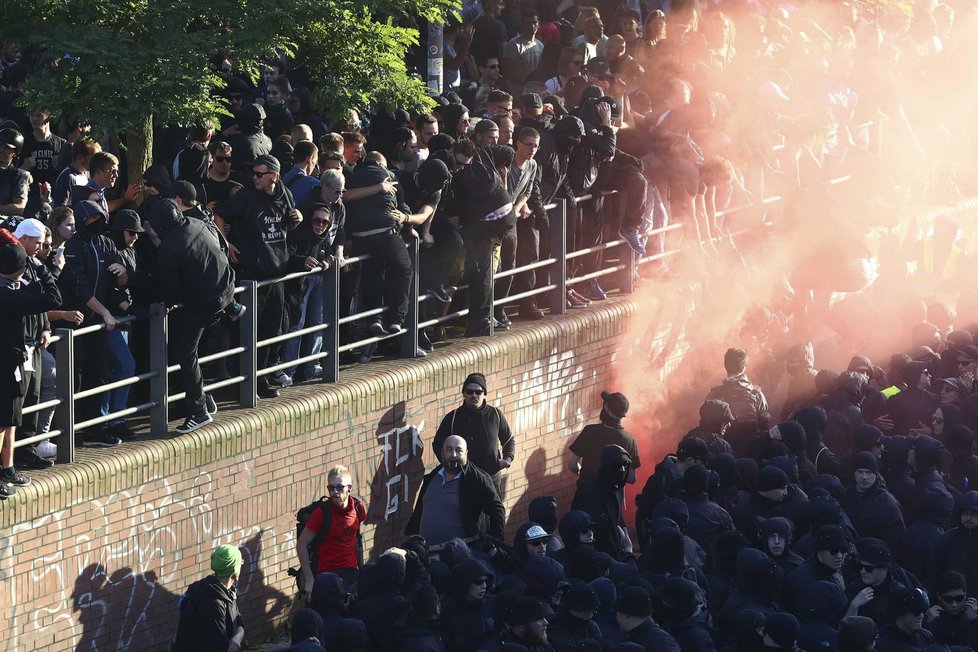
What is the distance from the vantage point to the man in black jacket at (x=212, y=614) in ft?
36.8

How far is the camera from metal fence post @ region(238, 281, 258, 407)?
12922 millimetres

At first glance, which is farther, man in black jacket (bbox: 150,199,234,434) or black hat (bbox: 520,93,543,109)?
black hat (bbox: 520,93,543,109)

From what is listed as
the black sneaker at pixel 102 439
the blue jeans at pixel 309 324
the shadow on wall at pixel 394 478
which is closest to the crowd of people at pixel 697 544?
the shadow on wall at pixel 394 478

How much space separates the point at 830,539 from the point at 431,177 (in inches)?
168

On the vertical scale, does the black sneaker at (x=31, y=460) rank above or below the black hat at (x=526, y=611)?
above

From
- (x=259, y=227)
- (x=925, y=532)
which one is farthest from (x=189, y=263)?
(x=925, y=532)

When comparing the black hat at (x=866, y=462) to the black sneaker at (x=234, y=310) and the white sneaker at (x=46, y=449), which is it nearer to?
the black sneaker at (x=234, y=310)

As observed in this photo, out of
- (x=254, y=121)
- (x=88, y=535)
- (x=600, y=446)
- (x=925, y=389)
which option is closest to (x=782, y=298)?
(x=925, y=389)

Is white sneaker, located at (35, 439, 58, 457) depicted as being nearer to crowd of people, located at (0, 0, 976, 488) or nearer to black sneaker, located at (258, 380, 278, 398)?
crowd of people, located at (0, 0, 976, 488)

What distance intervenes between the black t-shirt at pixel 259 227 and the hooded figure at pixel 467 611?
2.94 m

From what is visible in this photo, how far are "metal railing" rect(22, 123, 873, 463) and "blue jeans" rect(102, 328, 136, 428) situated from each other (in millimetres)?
74

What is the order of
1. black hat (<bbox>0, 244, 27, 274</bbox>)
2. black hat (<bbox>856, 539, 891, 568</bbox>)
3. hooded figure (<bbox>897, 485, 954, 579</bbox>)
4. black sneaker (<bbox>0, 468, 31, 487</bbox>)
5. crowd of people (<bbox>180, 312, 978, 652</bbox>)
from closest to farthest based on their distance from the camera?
crowd of people (<bbox>180, 312, 978, 652</bbox>) → black hat (<bbox>0, 244, 27, 274</bbox>) → black sneaker (<bbox>0, 468, 31, 487</bbox>) → black hat (<bbox>856, 539, 891, 568</bbox>) → hooded figure (<bbox>897, 485, 954, 579</bbox>)

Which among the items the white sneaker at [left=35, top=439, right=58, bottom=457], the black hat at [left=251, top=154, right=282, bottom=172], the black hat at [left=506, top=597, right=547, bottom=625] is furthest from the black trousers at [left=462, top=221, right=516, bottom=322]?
the black hat at [left=506, top=597, right=547, bottom=625]

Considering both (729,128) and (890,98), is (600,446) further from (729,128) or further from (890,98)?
(890,98)
